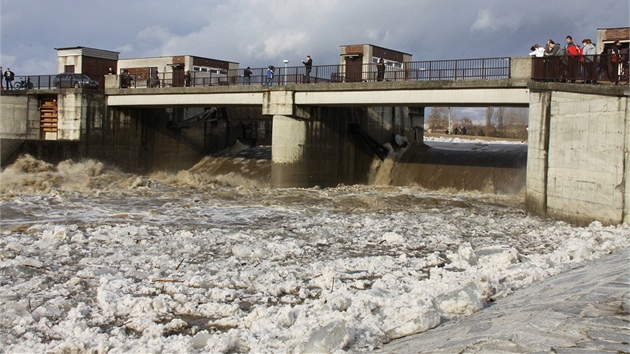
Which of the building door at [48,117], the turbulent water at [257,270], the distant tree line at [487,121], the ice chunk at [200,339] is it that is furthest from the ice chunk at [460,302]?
the distant tree line at [487,121]

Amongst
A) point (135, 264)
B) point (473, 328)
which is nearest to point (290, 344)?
point (473, 328)

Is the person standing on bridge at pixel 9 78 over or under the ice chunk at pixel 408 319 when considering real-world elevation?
over

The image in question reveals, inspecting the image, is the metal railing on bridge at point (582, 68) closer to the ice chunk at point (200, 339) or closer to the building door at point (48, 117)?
the ice chunk at point (200, 339)

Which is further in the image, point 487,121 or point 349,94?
point 487,121

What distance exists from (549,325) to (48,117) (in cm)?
3538

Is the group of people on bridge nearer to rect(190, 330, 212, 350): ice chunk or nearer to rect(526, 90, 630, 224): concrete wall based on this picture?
rect(526, 90, 630, 224): concrete wall

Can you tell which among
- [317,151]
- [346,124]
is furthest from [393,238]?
[346,124]

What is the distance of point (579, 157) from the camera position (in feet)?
60.8

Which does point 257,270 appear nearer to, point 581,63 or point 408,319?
point 408,319

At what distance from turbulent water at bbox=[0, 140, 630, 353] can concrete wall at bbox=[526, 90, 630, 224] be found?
80 centimetres

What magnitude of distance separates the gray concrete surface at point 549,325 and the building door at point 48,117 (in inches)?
1289

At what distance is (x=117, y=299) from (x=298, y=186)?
22.1 meters

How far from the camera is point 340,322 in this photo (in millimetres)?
7105

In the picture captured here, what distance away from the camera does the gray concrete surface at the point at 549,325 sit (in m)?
5.61
